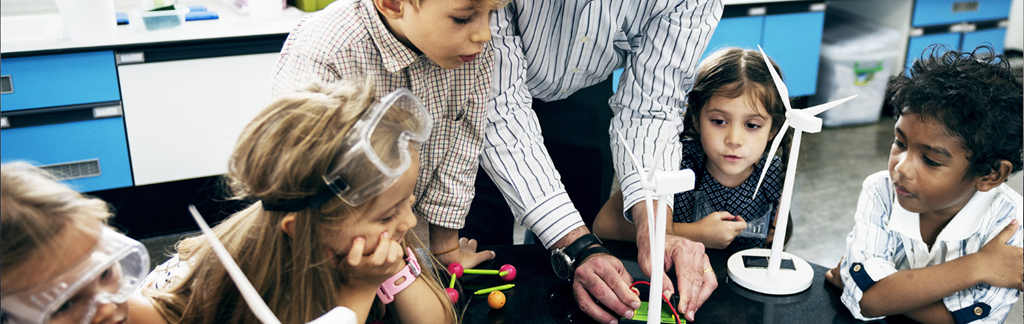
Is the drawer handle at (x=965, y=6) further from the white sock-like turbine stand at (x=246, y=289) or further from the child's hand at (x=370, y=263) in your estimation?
the white sock-like turbine stand at (x=246, y=289)

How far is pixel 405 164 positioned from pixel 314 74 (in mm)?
322

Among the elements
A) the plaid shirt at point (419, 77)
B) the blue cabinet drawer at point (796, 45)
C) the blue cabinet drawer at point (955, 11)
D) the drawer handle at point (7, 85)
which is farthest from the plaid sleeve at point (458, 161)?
the blue cabinet drawer at point (955, 11)

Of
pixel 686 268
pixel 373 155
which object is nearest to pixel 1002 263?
pixel 686 268

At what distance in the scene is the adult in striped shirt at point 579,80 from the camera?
124 cm

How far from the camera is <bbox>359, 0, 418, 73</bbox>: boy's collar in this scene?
1097 mm

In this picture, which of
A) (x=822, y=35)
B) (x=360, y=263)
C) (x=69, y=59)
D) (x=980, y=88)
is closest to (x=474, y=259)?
(x=360, y=263)

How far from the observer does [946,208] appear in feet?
3.97

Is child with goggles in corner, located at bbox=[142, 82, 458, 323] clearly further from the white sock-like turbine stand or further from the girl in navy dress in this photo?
the girl in navy dress

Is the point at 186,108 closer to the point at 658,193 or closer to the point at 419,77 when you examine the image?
the point at 419,77

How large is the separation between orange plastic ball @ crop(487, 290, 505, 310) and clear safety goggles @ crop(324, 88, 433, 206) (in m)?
0.28

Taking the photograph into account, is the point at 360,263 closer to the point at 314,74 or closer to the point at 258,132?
the point at 258,132

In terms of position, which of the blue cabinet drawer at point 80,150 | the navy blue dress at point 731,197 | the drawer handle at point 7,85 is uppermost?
the drawer handle at point 7,85

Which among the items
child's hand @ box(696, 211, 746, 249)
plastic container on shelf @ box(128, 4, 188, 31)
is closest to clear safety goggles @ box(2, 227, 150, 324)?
child's hand @ box(696, 211, 746, 249)

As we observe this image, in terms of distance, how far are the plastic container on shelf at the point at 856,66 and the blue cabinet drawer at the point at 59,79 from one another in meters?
3.04
